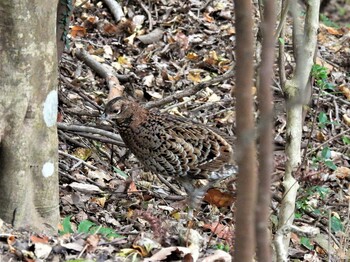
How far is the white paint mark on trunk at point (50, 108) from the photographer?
189 inches

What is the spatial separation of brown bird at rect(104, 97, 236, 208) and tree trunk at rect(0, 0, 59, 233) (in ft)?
5.79

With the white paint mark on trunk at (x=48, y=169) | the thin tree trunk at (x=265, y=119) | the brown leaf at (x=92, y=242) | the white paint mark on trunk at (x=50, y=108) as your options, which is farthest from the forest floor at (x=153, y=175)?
the thin tree trunk at (x=265, y=119)

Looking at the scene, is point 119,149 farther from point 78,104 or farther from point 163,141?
point 163,141

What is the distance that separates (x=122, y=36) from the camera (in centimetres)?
992

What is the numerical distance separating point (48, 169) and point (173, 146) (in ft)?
6.23

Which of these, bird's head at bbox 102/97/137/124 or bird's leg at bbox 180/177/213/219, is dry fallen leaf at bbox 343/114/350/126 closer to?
→ bird's leg at bbox 180/177/213/219

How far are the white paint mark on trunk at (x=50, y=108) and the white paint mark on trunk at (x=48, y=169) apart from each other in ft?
0.84

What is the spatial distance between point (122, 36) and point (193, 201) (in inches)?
148

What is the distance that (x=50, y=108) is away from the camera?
4.84 metres

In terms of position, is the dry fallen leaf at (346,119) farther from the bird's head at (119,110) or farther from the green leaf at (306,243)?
the bird's head at (119,110)

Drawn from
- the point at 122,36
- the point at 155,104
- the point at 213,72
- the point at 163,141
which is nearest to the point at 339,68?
the point at 213,72

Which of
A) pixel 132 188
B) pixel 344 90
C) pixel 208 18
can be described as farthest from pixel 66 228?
pixel 208 18

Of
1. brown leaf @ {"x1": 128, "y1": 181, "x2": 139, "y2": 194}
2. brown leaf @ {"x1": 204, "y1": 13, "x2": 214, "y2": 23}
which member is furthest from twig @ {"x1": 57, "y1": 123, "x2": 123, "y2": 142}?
brown leaf @ {"x1": 204, "y1": 13, "x2": 214, "y2": 23}

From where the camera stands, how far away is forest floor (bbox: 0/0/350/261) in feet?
15.2
